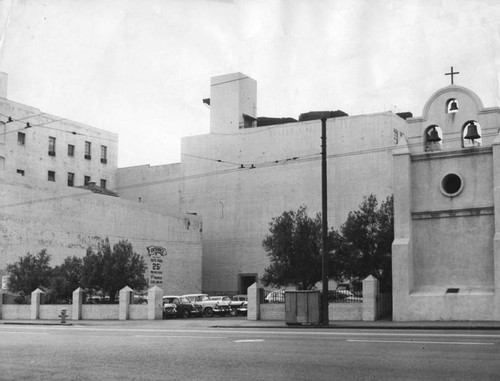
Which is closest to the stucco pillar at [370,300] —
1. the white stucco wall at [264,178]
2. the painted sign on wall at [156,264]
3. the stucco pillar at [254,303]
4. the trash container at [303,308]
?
the trash container at [303,308]

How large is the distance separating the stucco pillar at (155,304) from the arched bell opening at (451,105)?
17.9 metres

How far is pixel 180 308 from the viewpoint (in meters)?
43.9

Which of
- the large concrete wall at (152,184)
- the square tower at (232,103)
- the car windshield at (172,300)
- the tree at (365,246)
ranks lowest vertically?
the car windshield at (172,300)

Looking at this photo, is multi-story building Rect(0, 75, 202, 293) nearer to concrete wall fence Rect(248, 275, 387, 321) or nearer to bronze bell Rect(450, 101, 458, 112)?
concrete wall fence Rect(248, 275, 387, 321)

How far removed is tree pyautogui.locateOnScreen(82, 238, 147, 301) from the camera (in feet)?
152

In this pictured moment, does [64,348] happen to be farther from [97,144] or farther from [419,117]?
[97,144]

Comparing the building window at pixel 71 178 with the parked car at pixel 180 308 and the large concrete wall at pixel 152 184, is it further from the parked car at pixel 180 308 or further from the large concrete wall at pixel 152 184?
the parked car at pixel 180 308

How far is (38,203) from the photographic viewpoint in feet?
183

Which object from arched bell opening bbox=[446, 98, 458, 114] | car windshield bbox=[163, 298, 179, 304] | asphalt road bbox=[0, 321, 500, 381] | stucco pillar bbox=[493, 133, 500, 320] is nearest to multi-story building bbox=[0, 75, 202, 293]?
car windshield bbox=[163, 298, 179, 304]

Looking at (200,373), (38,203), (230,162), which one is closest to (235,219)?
(230,162)

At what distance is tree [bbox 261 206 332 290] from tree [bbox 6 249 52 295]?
1433 centimetres

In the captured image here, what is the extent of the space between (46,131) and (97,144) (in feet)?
22.5

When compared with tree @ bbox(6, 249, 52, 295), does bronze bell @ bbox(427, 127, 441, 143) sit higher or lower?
higher

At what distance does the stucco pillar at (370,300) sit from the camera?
Answer: 3197 centimetres
